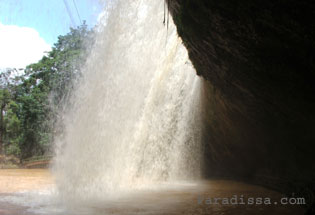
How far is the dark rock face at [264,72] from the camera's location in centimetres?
377

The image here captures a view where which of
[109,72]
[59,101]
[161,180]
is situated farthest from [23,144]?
[109,72]

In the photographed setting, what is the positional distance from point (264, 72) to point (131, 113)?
454cm

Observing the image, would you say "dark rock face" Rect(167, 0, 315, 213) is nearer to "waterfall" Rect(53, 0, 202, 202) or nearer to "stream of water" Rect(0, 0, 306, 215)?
"stream of water" Rect(0, 0, 306, 215)

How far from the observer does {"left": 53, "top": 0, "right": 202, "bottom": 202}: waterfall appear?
6.89m

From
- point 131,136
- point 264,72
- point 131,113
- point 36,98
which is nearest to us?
point 264,72

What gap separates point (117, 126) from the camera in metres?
8.10

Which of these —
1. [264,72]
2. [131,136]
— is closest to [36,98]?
[131,136]

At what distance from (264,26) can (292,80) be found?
110 centimetres

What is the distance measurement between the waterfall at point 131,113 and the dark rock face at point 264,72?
1650 millimetres

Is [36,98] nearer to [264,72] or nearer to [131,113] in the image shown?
[131,113]

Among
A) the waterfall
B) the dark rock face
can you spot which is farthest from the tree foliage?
the dark rock face

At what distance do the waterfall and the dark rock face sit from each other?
165cm

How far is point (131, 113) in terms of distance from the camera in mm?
8664

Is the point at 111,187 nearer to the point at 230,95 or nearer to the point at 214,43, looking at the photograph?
the point at 230,95
